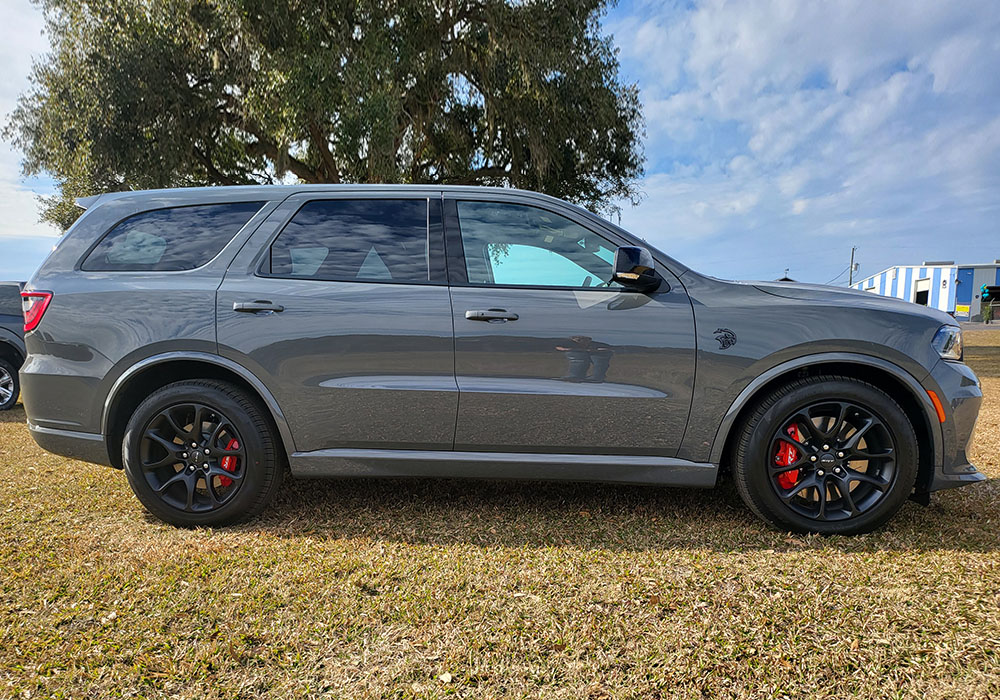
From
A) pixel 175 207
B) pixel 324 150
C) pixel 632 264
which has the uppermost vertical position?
pixel 324 150

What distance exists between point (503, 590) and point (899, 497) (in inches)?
83.0

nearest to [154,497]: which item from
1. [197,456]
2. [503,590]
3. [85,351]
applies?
[197,456]

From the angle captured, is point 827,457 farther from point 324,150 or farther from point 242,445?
point 324,150

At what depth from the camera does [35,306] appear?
3.48m

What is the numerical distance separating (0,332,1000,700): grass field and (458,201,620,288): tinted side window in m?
1.37

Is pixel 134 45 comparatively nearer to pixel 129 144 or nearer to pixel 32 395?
pixel 129 144

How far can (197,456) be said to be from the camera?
133 inches

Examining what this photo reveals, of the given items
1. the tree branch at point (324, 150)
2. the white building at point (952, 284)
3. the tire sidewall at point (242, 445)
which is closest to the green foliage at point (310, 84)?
the tree branch at point (324, 150)

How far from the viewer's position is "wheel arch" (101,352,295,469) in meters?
3.34

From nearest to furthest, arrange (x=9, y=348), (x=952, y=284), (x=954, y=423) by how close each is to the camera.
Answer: (x=954, y=423) < (x=9, y=348) < (x=952, y=284)

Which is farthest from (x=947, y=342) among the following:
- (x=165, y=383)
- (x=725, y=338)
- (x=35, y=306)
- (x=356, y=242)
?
(x=35, y=306)

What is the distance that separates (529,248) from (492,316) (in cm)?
51

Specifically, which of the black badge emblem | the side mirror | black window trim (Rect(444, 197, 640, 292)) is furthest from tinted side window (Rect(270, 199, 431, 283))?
the black badge emblem

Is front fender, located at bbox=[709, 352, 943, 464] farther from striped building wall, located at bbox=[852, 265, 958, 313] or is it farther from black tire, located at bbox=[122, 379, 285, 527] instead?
striped building wall, located at bbox=[852, 265, 958, 313]
